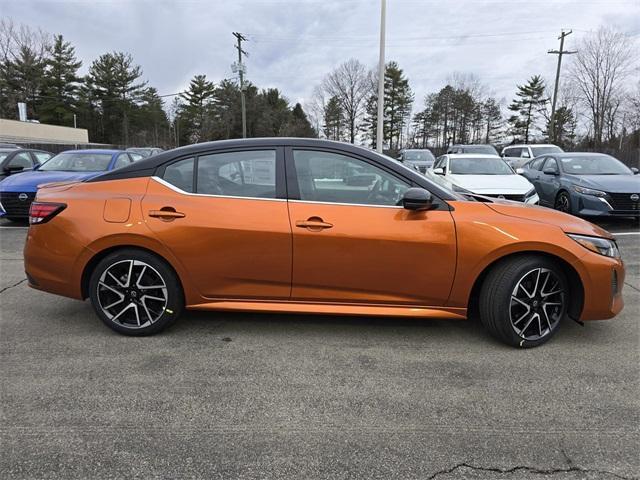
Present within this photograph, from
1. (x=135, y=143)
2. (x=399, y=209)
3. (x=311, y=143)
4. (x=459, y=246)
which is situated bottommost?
(x=459, y=246)

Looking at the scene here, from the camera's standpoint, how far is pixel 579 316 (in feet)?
11.2

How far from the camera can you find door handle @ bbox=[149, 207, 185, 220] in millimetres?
3430

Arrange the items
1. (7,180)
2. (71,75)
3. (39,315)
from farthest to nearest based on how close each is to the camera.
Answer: (71,75)
(7,180)
(39,315)

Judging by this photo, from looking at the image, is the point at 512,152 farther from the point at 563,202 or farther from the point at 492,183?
the point at 492,183

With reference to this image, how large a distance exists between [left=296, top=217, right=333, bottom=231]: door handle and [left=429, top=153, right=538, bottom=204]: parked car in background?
5.09 metres

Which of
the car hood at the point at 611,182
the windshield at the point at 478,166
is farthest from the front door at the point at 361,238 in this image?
the windshield at the point at 478,166

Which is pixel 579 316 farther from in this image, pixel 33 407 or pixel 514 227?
pixel 33 407

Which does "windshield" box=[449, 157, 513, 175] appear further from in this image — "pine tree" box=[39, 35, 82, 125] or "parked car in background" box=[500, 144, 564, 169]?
"pine tree" box=[39, 35, 82, 125]

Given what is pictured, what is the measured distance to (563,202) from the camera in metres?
9.06

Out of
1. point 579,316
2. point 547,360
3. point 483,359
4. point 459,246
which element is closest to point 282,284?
point 459,246

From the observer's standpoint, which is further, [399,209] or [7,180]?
[7,180]

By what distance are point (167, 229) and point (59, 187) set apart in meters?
1.21

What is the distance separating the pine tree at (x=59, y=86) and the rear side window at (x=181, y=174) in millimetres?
62878

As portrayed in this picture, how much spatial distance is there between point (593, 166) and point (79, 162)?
35.9 feet
